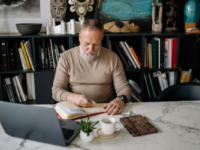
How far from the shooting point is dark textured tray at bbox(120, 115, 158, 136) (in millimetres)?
1052

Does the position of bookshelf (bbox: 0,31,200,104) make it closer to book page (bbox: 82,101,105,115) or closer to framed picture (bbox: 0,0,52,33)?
framed picture (bbox: 0,0,52,33)

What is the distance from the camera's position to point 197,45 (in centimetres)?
258

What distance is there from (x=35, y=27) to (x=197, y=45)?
2009 millimetres

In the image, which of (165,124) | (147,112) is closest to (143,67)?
(147,112)

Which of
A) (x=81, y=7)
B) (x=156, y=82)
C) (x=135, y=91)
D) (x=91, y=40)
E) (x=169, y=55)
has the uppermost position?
(x=81, y=7)

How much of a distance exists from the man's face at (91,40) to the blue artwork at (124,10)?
0.99 metres

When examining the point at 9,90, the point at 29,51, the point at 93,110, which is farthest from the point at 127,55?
the point at 9,90

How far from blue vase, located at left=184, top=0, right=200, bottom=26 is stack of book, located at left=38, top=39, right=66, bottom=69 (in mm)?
1551

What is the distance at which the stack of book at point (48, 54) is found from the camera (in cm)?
238

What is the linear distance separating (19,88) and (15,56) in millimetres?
408

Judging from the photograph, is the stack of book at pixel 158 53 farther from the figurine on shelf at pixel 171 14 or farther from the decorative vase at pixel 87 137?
the decorative vase at pixel 87 137

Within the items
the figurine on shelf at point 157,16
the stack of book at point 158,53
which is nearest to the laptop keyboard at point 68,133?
the stack of book at point 158,53

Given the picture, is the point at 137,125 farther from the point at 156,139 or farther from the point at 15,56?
the point at 15,56

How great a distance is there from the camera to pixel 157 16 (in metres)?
2.54
